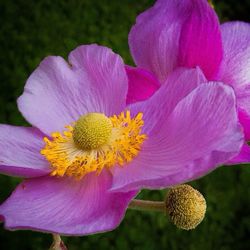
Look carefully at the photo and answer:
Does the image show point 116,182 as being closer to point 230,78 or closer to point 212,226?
point 230,78

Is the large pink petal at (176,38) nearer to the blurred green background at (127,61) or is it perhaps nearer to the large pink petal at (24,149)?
the large pink petal at (24,149)

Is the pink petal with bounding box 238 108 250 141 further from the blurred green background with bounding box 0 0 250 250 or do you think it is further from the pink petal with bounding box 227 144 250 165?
the blurred green background with bounding box 0 0 250 250

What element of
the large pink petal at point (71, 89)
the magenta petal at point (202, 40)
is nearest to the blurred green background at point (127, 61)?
the large pink petal at point (71, 89)

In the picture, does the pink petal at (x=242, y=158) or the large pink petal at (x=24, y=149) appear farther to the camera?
the large pink petal at (x=24, y=149)

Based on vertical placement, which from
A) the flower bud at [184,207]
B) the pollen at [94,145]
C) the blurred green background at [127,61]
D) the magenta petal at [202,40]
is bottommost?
the blurred green background at [127,61]

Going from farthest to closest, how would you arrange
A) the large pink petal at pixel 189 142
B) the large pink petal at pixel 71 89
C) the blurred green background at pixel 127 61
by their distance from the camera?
the blurred green background at pixel 127 61, the large pink petal at pixel 71 89, the large pink petal at pixel 189 142

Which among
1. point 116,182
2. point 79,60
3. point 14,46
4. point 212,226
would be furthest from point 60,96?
point 14,46
